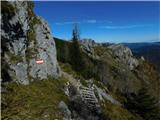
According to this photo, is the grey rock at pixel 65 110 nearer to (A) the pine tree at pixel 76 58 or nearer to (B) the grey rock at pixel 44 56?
(B) the grey rock at pixel 44 56

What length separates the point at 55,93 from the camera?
37.2 meters

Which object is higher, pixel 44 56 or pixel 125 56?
pixel 44 56

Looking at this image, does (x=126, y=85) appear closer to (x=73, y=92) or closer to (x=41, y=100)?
(x=73, y=92)

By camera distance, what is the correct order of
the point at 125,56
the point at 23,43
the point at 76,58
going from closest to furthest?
the point at 23,43 → the point at 76,58 → the point at 125,56

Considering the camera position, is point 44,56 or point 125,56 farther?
point 125,56

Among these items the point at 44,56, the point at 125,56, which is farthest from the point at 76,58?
the point at 125,56

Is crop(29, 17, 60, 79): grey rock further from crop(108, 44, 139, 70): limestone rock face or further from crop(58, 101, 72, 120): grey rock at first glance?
crop(108, 44, 139, 70): limestone rock face

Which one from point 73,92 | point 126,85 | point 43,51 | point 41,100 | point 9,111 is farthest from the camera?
point 126,85

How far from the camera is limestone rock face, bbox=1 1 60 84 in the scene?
30234mm

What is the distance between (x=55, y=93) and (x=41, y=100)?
5.40m

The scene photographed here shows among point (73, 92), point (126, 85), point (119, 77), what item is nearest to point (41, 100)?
point (73, 92)

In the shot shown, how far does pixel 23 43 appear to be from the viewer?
1321 inches

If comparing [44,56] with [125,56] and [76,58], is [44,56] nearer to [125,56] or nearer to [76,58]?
[76,58]

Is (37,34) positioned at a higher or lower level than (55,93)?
higher
